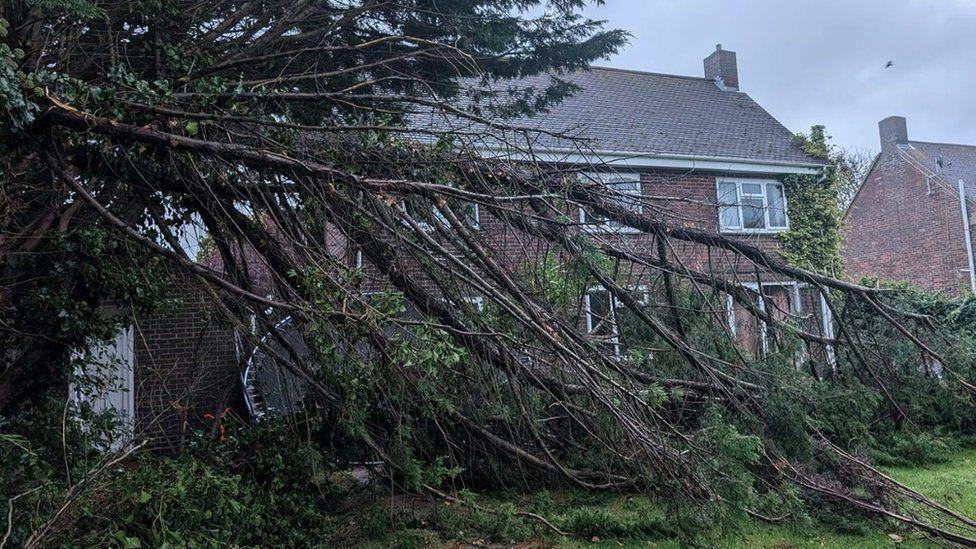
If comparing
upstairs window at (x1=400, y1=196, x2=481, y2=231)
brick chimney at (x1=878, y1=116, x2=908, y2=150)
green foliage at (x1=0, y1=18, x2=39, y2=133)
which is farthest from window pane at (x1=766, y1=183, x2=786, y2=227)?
green foliage at (x1=0, y1=18, x2=39, y2=133)

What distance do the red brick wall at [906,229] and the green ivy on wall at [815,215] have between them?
7.37m

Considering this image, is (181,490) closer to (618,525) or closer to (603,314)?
(618,525)

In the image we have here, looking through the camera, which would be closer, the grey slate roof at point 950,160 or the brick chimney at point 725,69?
the brick chimney at point 725,69

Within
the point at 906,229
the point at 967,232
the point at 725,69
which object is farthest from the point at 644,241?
the point at 906,229

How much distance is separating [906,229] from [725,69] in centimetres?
962

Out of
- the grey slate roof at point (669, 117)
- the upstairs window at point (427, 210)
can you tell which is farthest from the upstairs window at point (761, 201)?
the upstairs window at point (427, 210)

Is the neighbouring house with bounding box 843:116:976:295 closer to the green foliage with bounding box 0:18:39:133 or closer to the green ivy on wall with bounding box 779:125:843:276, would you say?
the green ivy on wall with bounding box 779:125:843:276

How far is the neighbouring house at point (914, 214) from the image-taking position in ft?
73.1

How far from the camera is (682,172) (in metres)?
14.6

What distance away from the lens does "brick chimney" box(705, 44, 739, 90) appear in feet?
65.1

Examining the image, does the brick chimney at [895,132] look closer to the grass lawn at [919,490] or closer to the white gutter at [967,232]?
the white gutter at [967,232]

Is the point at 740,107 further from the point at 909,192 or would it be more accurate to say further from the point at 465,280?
the point at 465,280

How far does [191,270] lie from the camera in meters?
5.61

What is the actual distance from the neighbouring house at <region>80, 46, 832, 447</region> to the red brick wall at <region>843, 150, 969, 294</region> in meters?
7.36
